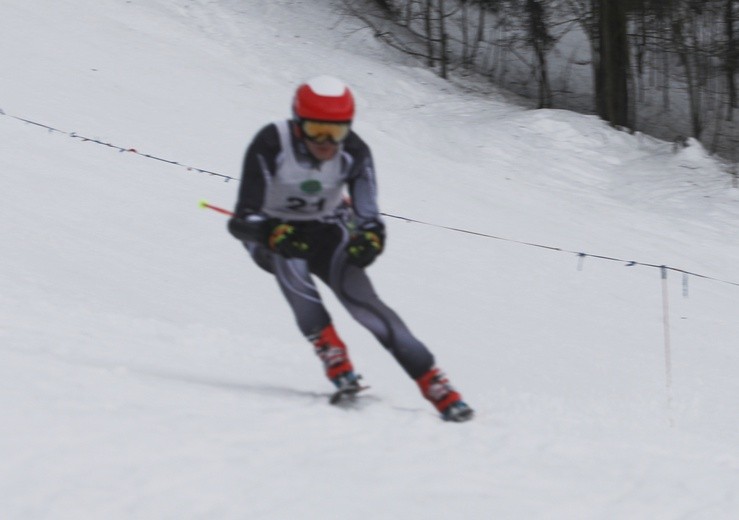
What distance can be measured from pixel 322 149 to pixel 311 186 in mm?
191

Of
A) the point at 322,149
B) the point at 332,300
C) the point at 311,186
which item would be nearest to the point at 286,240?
the point at 311,186

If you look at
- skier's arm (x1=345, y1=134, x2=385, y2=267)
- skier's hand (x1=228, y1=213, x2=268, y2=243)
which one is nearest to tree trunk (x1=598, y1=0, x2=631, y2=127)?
skier's arm (x1=345, y1=134, x2=385, y2=267)

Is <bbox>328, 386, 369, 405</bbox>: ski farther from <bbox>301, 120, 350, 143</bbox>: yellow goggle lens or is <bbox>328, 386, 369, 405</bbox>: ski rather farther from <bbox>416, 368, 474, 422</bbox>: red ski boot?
<bbox>301, 120, 350, 143</bbox>: yellow goggle lens

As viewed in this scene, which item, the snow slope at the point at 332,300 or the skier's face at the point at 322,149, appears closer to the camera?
the snow slope at the point at 332,300

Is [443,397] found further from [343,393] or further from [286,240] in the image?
[286,240]

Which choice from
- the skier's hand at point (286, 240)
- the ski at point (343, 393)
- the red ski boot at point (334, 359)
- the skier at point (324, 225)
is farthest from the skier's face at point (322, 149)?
the ski at point (343, 393)

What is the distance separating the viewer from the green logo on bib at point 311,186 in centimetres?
502

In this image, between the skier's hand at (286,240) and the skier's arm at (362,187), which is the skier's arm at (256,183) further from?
the skier's arm at (362,187)

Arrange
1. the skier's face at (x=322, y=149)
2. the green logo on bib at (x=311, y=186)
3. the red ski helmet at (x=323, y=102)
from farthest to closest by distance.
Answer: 1. the green logo on bib at (x=311, y=186)
2. the skier's face at (x=322, y=149)
3. the red ski helmet at (x=323, y=102)

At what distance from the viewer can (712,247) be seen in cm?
1245

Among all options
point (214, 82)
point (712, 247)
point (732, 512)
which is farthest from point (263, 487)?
point (214, 82)

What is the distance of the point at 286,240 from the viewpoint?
194 inches

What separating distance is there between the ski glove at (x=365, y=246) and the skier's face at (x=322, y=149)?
37 cm

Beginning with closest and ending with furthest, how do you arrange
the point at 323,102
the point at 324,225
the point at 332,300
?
the point at 323,102
the point at 324,225
the point at 332,300
